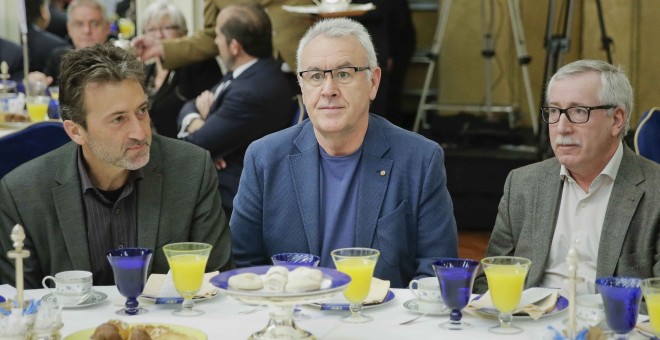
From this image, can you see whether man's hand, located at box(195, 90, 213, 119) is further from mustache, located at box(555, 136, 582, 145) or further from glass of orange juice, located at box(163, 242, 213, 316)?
glass of orange juice, located at box(163, 242, 213, 316)

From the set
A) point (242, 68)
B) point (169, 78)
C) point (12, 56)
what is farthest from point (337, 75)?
point (12, 56)

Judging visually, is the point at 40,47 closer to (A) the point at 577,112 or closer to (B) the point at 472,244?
(B) the point at 472,244

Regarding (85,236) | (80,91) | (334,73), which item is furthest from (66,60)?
(334,73)

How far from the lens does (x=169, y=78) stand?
6.25 meters

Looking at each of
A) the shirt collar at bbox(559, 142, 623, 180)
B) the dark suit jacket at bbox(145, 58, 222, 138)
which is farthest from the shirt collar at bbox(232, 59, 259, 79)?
the shirt collar at bbox(559, 142, 623, 180)

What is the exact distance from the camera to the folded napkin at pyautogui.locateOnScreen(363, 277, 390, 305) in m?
2.47

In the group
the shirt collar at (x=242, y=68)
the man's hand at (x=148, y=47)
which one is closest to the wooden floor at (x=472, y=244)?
the shirt collar at (x=242, y=68)

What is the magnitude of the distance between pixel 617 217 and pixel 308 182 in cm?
91

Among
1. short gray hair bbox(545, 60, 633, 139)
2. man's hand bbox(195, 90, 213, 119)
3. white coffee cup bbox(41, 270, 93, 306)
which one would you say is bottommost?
white coffee cup bbox(41, 270, 93, 306)

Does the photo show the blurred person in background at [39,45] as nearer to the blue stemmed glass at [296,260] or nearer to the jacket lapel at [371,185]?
the jacket lapel at [371,185]

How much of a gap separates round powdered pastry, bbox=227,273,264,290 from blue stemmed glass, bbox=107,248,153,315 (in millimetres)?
379

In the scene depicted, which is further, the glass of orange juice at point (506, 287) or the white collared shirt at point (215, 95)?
the white collared shirt at point (215, 95)

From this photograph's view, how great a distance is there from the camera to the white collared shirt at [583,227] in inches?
121

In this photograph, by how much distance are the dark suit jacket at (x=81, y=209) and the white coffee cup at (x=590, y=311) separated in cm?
115
